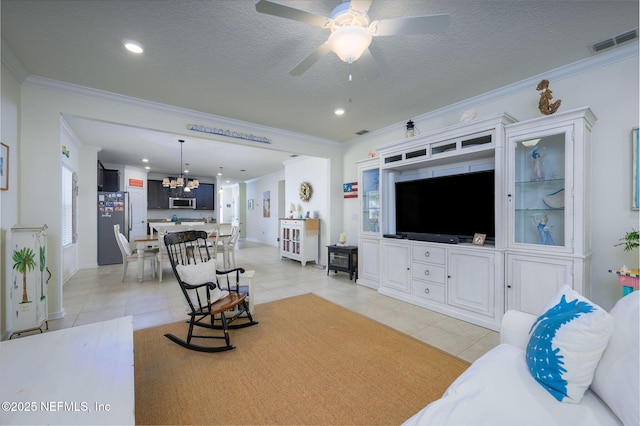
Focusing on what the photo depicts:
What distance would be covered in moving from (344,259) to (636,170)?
12.6 feet

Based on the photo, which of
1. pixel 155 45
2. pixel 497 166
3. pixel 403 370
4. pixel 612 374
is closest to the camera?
pixel 612 374

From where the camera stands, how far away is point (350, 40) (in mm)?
1658

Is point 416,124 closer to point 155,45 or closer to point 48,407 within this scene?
point 155,45

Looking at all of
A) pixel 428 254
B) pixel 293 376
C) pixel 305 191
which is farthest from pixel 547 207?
pixel 305 191

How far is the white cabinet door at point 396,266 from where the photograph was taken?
12.4 feet

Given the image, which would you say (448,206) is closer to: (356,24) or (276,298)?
(356,24)

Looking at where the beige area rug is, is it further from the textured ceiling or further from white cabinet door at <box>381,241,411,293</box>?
the textured ceiling

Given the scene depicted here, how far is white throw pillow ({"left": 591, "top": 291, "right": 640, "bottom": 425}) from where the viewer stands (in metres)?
0.94

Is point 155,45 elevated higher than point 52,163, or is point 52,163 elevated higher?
point 155,45

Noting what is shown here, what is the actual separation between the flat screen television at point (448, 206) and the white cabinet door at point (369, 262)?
20.9 inches

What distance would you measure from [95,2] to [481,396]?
3.30 meters

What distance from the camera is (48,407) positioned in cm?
113

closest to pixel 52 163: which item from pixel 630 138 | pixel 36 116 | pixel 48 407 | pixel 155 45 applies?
pixel 36 116

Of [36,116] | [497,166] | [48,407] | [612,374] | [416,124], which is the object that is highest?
[416,124]
